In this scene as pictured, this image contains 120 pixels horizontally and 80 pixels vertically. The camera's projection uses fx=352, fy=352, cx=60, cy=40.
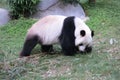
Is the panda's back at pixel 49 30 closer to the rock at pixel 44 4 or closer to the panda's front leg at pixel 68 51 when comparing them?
the panda's front leg at pixel 68 51

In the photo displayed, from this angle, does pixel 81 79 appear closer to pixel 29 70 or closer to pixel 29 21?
pixel 29 70

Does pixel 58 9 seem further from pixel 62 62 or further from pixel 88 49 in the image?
pixel 62 62

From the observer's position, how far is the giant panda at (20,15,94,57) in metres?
7.45

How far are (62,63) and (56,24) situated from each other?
3.18 ft

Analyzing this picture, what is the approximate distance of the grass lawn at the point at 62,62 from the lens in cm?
631

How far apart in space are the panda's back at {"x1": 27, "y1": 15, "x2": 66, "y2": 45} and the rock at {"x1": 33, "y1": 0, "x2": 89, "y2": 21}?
3.85m

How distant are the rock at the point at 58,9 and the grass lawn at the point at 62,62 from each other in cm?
131

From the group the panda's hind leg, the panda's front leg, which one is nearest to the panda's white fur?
the panda's front leg

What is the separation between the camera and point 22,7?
11.3m

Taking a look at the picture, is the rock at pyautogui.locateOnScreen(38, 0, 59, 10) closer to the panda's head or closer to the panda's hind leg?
the panda's hind leg

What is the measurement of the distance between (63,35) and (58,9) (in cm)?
443

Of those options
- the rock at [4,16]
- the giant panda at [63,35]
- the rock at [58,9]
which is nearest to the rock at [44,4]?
the rock at [58,9]

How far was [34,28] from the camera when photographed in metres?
7.75

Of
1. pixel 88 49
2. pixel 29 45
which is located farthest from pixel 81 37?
pixel 29 45
